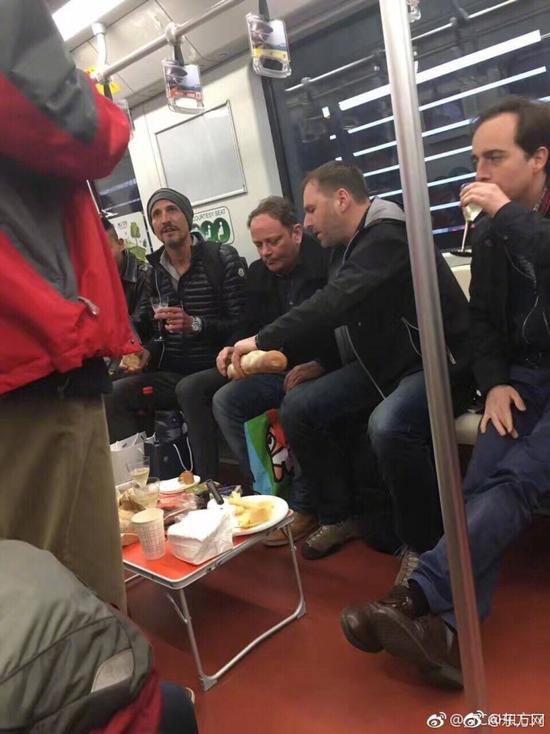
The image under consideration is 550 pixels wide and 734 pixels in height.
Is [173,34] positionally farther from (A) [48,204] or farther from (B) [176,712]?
(B) [176,712]

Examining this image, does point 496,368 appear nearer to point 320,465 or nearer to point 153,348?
point 320,465

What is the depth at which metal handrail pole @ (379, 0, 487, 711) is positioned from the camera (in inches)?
39.0

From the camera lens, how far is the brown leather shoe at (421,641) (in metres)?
1.59

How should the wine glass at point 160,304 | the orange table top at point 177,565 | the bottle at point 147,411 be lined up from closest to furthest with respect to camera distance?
the orange table top at point 177,565
the wine glass at point 160,304
the bottle at point 147,411

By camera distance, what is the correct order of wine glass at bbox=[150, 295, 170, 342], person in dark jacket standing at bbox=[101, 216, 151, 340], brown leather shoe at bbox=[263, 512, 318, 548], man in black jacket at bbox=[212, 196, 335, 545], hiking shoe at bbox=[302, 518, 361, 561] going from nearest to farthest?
hiking shoe at bbox=[302, 518, 361, 561]
brown leather shoe at bbox=[263, 512, 318, 548]
man in black jacket at bbox=[212, 196, 335, 545]
wine glass at bbox=[150, 295, 170, 342]
person in dark jacket standing at bbox=[101, 216, 151, 340]

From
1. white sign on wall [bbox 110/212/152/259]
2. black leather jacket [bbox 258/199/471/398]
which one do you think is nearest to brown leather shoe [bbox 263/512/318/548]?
black leather jacket [bbox 258/199/471/398]

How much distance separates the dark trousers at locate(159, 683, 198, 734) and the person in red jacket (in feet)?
1.61

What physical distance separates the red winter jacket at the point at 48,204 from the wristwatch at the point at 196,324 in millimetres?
2013

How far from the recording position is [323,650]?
195 cm

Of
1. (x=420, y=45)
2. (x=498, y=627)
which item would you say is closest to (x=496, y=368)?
(x=498, y=627)

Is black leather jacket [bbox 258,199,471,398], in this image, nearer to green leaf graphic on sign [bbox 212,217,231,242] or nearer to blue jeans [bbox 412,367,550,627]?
blue jeans [bbox 412,367,550,627]

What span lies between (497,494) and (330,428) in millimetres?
952

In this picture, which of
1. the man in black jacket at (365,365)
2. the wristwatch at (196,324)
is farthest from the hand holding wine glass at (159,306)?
the man in black jacket at (365,365)

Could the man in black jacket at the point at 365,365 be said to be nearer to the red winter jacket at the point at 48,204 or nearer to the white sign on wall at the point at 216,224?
the red winter jacket at the point at 48,204
